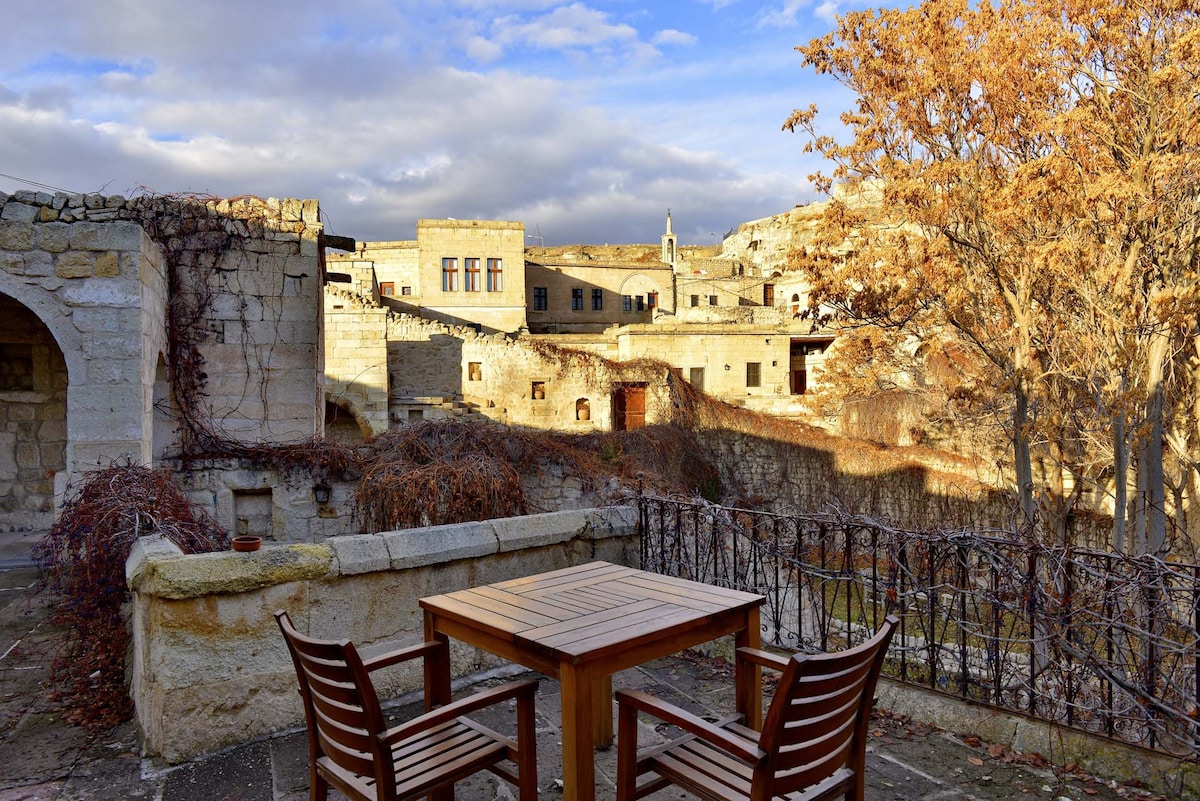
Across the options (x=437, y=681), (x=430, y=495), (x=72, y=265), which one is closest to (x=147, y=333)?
(x=72, y=265)

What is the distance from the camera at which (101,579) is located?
4.11 m

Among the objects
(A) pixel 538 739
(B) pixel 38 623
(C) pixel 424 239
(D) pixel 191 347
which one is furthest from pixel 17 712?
(C) pixel 424 239

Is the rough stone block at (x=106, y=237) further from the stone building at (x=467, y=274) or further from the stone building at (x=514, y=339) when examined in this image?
the stone building at (x=467, y=274)

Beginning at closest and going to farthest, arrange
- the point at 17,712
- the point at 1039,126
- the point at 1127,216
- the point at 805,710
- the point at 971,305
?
the point at 805,710 → the point at 17,712 → the point at 1127,216 → the point at 1039,126 → the point at 971,305

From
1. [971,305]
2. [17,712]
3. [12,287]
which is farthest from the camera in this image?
[971,305]

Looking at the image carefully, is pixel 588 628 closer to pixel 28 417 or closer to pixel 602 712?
pixel 602 712

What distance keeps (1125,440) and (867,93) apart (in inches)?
215

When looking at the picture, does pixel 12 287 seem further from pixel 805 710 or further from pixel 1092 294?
pixel 1092 294

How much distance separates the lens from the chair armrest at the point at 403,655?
2.67 meters

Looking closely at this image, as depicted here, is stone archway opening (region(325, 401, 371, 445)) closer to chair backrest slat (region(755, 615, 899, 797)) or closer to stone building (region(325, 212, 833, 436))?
stone building (region(325, 212, 833, 436))

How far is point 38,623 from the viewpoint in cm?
508

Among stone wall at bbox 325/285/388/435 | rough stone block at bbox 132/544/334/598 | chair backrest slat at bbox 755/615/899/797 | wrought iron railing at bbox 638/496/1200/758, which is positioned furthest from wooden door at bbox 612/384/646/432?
chair backrest slat at bbox 755/615/899/797

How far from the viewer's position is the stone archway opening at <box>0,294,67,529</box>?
838cm

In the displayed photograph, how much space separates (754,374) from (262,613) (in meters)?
22.1
